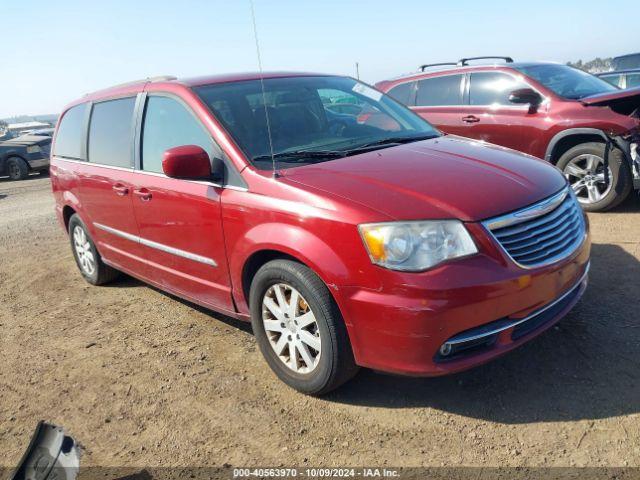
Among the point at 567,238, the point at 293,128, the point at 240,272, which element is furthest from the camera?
the point at 293,128

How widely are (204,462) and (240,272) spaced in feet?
3.52

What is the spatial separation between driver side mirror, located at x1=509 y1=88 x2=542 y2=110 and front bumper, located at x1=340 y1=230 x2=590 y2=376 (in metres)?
4.09

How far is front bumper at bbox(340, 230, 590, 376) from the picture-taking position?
2492 millimetres

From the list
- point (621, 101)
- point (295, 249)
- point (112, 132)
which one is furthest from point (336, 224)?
point (621, 101)

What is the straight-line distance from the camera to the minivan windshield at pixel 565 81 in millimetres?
6496

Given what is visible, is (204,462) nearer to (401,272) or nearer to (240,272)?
(240,272)

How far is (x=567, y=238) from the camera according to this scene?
9.72 feet

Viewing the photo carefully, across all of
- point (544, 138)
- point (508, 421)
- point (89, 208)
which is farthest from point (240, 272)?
point (544, 138)

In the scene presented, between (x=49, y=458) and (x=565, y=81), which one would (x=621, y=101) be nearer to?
(x=565, y=81)

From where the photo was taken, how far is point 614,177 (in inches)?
229

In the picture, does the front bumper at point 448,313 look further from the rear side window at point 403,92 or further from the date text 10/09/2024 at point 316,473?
the rear side window at point 403,92

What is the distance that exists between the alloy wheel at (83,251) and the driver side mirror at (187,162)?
8.24ft

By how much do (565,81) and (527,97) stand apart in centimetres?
78

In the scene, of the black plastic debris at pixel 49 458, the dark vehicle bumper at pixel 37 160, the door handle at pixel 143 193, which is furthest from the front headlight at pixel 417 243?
the dark vehicle bumper at pixel 37 160
